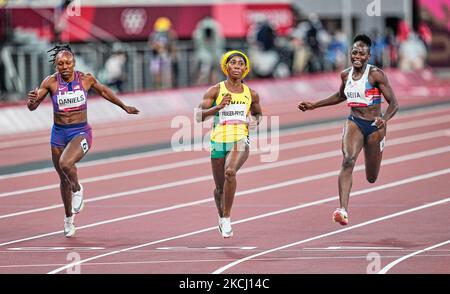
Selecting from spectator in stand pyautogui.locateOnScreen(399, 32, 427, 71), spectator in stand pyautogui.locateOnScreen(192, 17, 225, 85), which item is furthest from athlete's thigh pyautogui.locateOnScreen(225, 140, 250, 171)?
spectator in stand pyautogui.locateOnScreen(399, 32, 427, 71)

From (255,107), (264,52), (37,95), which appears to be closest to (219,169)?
(255,107)

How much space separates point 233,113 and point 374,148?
1.72 metres

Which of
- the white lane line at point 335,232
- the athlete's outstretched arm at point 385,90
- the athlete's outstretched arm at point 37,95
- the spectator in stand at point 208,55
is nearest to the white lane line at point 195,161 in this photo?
the athlete's outstretched arm at point 37,95

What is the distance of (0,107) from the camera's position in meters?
29.8

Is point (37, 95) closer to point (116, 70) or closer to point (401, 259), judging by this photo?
point (401, 259)

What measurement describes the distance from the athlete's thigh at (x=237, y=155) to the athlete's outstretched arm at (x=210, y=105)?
46 cm

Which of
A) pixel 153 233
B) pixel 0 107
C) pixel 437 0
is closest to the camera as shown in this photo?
pixel 153 233

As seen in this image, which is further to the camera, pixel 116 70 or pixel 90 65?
pixel 90 65

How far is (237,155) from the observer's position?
1410cm

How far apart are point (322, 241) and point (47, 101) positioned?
18037 mm

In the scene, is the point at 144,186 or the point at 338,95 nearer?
the point at 338,95

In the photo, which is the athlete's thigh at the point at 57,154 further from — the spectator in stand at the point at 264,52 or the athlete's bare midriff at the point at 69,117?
the spectator in stand at the point at 264,52
